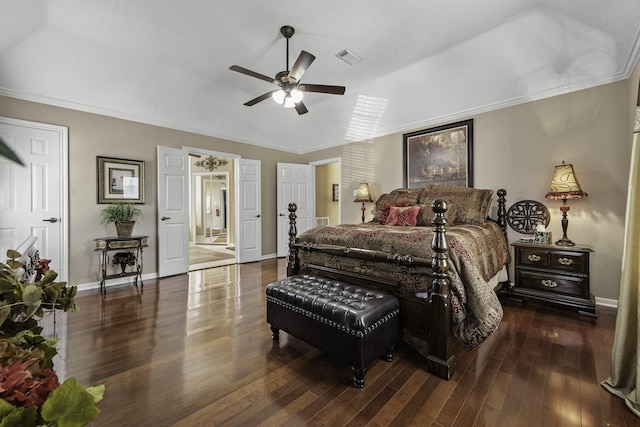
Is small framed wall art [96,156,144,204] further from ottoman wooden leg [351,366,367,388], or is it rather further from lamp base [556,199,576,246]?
lamp base [556,199,576,246]

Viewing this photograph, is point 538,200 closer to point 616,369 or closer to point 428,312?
point 616,369

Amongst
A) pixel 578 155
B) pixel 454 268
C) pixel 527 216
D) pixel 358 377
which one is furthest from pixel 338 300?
pixel 578 155

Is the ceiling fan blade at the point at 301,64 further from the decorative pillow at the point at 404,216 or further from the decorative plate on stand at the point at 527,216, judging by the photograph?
the decorative plate on stand at the point at 527,216

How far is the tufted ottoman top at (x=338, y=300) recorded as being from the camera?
5.99 ft

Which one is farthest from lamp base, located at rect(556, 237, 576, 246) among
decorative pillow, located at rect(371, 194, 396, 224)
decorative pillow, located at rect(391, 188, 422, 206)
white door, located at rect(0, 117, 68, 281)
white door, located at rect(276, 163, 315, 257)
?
white door, located at rect(0, 117, 68, 281)

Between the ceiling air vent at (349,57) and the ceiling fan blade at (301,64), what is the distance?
3.46 ft

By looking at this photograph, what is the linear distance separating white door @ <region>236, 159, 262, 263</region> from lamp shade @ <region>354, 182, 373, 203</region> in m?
2.20

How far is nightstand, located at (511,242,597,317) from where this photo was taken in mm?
2889

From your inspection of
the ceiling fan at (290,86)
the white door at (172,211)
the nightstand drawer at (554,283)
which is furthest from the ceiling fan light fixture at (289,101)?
the nightstand drawer at (554,283)

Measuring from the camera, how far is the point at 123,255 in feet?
13.5

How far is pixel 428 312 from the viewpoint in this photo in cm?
203

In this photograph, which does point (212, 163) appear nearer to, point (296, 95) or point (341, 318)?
point (296, 95)

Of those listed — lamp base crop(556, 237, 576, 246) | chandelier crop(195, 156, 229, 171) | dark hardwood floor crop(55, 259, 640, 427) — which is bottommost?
dark hardwood floor crop(55, 259, 640, 427)

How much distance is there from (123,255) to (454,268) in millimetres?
4398
